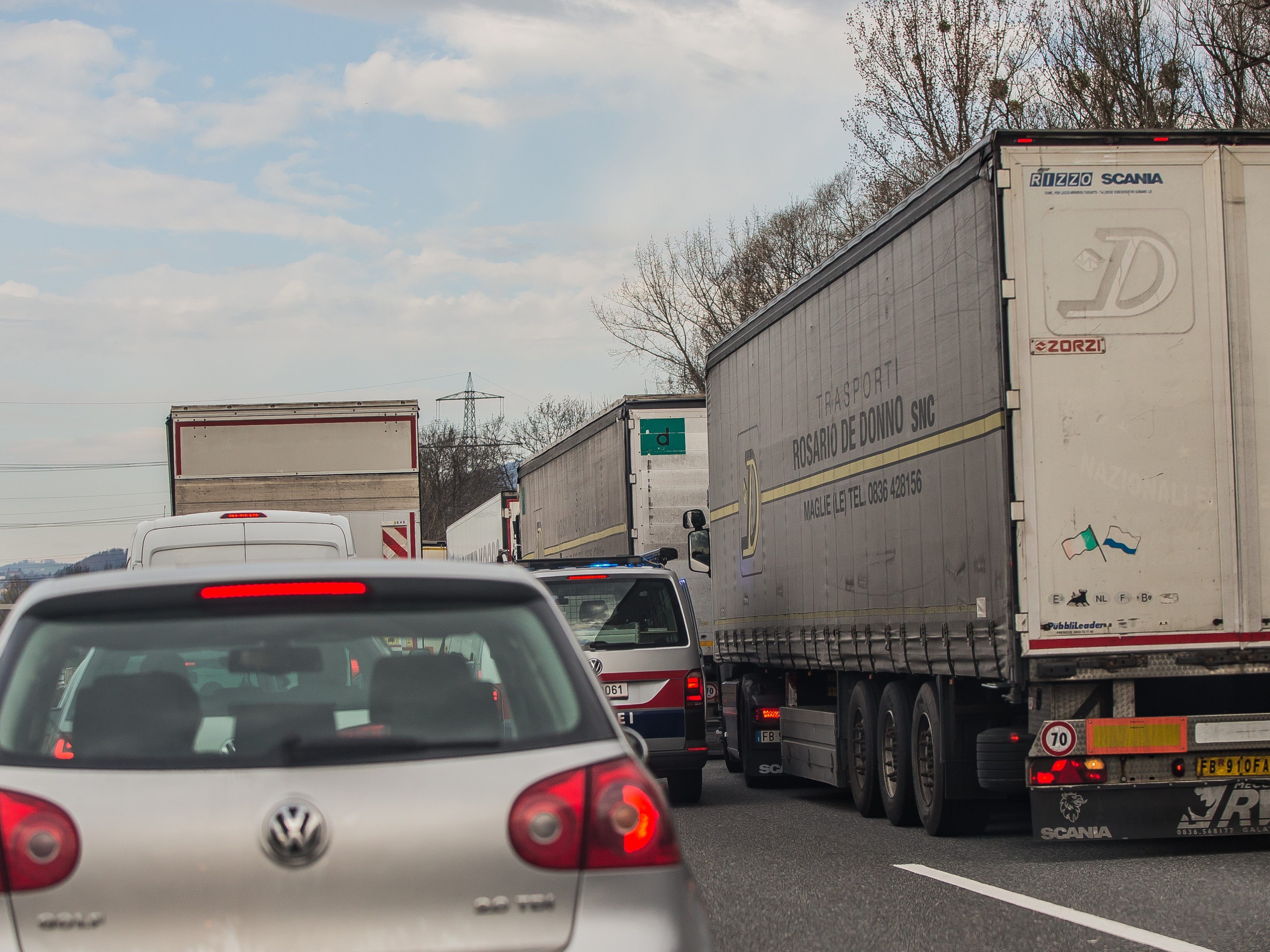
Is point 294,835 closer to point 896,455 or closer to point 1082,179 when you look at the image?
point 1082,179

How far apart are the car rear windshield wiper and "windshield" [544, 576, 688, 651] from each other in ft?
32.1

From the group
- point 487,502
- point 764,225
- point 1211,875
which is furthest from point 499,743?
point 764,225

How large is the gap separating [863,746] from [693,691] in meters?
1.63

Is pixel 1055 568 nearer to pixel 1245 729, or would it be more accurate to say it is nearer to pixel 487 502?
pixel 1245 729

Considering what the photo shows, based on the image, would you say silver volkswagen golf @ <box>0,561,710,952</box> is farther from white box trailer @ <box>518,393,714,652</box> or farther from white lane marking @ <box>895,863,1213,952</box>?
white box trailer @ <box>518,393,714,652</box>

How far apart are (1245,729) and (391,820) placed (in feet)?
22.4

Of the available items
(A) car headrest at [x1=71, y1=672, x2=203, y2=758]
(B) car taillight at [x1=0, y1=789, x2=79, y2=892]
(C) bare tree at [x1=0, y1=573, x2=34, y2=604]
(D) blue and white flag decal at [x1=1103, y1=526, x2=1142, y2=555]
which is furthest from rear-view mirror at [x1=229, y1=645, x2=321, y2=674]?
(C) bare tree at [x1=0, y1=573, x2=34, y2=604]

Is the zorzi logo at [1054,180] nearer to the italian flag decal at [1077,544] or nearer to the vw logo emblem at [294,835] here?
the italian flag decal at [1077,544]

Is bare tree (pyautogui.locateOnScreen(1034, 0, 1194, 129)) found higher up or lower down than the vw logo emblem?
higher up

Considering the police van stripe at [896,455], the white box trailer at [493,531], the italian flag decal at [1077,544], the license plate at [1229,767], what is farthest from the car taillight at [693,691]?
the white box trailer at [493,531]

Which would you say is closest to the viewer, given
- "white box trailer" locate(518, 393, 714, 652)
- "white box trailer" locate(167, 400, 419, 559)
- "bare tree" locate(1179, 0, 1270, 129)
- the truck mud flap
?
the truck mud flap

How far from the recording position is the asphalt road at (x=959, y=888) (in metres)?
7.02

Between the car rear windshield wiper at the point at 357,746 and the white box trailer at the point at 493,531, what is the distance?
80.3ft

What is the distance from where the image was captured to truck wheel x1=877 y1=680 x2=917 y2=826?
11133mm
